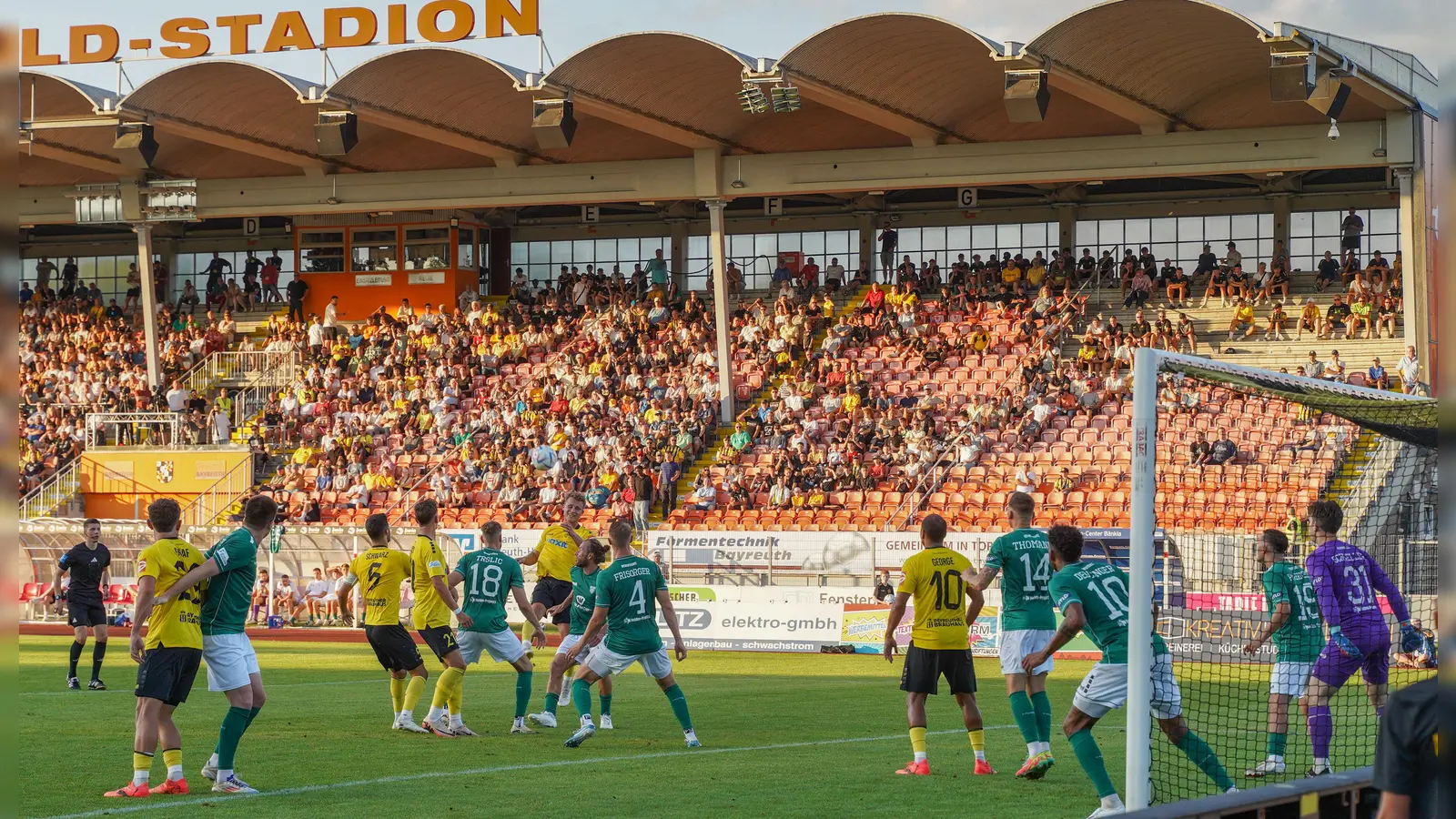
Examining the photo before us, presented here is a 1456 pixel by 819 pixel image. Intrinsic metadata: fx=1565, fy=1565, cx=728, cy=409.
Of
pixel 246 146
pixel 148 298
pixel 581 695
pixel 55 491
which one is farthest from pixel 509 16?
pixel 581 695

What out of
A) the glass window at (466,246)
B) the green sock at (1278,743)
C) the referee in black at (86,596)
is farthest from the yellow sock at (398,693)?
the glass window at (466,246)

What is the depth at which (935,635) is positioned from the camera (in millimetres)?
10828

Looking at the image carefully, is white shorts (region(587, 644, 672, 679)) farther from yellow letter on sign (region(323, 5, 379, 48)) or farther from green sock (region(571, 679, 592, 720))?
yellow letter on sign (region(323, 5, 379, 48))

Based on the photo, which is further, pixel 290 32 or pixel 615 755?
pixel 290 32

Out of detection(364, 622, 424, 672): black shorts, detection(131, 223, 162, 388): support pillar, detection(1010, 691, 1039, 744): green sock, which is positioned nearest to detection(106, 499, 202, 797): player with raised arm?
detection(364, 622, 424, 672): black shorts

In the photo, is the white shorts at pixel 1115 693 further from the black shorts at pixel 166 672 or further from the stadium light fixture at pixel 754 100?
the stadium light fixture at pixel 754 100

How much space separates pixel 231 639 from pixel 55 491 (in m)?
31.2

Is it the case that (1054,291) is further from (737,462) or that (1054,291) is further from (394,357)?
(394,357)

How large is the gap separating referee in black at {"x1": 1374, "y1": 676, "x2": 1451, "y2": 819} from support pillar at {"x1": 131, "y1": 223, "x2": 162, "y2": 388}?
40.1 m

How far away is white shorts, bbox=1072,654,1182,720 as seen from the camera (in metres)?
8.97

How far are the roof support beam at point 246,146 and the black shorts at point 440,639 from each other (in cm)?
2525

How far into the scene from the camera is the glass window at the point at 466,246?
4312 centimetres

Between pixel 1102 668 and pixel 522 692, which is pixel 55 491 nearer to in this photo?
pixel 522 692

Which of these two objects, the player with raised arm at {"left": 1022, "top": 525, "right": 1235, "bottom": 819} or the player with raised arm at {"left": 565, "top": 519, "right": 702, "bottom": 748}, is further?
the player with raised arm at {"left": 565, "top": 519, "right": 702, "bottom": 748}
